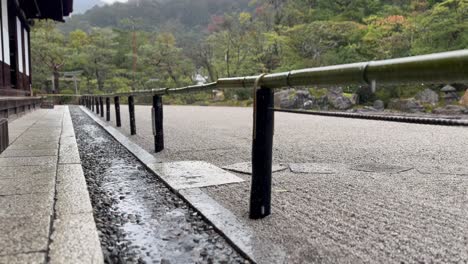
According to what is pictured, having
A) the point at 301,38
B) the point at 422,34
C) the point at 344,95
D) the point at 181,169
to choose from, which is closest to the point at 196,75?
the point at 301,38

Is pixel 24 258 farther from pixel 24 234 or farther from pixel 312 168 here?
pixel 312 168

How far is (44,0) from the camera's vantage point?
9273 millimetres

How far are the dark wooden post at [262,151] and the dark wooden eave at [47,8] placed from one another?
920 centimetres

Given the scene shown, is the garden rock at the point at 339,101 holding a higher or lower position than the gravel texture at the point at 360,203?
higher

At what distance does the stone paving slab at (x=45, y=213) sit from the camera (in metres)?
1.13

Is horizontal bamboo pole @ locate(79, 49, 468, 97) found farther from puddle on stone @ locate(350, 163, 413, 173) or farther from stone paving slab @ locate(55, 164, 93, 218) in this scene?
puddle on stone @ locate(350, 163, 413, 173)

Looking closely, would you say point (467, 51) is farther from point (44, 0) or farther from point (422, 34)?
point (422, 34)

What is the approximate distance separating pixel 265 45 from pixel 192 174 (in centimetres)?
1725

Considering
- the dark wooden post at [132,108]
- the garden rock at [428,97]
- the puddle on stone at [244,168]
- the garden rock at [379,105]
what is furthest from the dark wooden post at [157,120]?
the garden rock at [428,97]

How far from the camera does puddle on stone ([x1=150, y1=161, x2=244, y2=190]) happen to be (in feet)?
7.00

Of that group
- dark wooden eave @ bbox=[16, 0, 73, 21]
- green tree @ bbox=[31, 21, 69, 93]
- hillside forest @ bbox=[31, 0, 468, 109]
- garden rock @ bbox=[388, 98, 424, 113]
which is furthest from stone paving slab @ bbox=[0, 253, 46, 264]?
green tree @ bbox=[31, 21, 69, 93]

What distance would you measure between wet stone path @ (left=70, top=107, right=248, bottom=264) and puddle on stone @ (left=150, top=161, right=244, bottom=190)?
0.08 metres

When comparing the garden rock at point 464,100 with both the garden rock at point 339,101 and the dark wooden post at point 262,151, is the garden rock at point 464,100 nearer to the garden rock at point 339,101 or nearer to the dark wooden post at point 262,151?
the garden rock at point 339,101

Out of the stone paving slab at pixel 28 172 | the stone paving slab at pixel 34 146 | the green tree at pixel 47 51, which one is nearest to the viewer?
the stone paving slab at pixel 28 172
